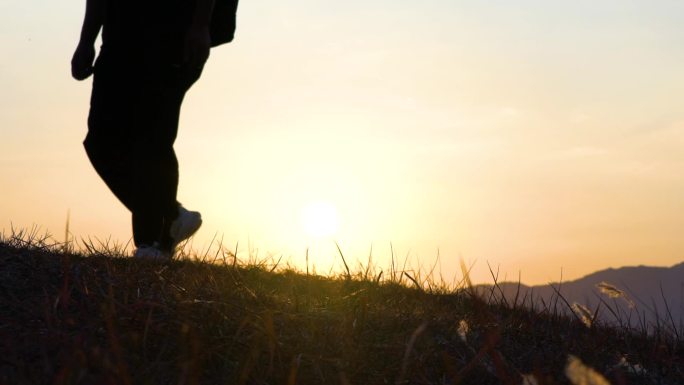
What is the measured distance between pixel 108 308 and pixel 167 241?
2.02m

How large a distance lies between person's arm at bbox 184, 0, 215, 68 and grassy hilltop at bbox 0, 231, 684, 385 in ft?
4.26

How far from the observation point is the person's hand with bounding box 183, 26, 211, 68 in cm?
406

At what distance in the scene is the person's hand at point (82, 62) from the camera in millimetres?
4395

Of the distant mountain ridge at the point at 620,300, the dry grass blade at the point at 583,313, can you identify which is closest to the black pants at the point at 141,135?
the distant mountain ridge at the point at 620,300

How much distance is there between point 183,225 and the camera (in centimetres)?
438

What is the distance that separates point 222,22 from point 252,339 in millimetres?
2626

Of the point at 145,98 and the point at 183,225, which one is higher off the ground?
the point at 145,98

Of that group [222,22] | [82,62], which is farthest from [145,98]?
[222,22]

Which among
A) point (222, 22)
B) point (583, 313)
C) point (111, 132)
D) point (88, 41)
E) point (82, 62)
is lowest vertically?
point (583, 313)

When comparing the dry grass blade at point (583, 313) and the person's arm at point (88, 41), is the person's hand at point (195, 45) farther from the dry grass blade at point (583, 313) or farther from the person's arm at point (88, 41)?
the dry grass blade at point (583, 313)

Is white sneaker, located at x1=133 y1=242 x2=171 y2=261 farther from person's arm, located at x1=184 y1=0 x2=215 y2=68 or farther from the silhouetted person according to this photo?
person's arm, located at x1=184 y1=0 x2=215 y2=68

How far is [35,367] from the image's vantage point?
199cm

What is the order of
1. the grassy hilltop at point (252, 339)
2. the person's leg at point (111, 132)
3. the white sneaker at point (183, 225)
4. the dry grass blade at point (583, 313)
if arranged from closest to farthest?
the grassy hilltop at point (252, 339) → the dry grass blade at point (583, 313) → the person's leg at point (111, 132) → the white sneaker at point (183, 225)

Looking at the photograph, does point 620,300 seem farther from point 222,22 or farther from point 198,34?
point 222,22
